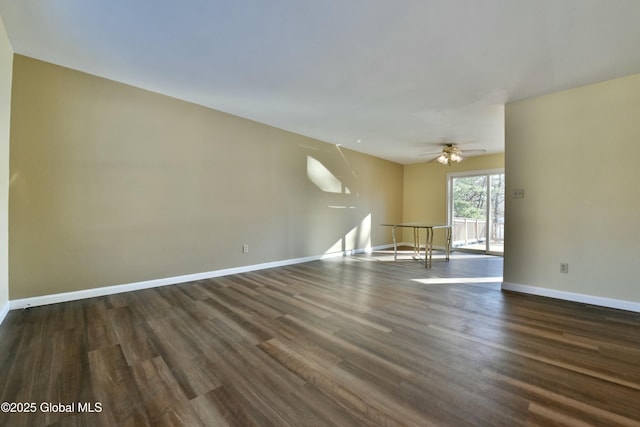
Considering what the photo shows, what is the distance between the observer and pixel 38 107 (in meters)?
2.78

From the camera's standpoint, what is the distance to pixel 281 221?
491 centimetres

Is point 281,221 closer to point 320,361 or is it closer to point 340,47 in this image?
point 340,47

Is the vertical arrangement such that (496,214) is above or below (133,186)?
below

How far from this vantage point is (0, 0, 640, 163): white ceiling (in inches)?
77.4

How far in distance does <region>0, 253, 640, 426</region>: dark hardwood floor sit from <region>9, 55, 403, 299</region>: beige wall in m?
0.55

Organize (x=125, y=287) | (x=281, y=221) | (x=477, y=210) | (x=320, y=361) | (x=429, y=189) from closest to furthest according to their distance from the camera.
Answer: (x=320, y=361) < (x=125, y=287) < (x=281, y=221) < (x=477, y=210) < (x=429, y=189)

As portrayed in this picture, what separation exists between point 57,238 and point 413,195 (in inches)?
299

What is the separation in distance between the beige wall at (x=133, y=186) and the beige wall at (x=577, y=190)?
137 inches

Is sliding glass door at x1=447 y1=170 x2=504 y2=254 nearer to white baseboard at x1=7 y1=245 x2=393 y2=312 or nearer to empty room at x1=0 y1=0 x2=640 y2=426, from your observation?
empty room at x1=0 y1=0 x2=640 y2=426

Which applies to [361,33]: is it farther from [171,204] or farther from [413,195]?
[413,195]

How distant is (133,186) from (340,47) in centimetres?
290

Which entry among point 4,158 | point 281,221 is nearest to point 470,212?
point 281,221

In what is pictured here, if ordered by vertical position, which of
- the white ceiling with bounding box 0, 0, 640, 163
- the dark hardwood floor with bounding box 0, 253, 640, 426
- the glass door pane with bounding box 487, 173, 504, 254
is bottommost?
the dark hardwood floor with bounding box 0, 253, 640, 426

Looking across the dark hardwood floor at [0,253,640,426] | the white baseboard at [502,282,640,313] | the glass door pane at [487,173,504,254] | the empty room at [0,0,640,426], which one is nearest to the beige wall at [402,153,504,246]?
the glass door pane at [487,173,504,254]
